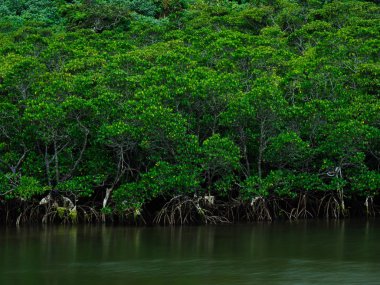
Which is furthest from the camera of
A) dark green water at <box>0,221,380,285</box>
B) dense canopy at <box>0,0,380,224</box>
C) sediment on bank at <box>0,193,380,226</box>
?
sediment on bank at <box>0,193,380,226</box>

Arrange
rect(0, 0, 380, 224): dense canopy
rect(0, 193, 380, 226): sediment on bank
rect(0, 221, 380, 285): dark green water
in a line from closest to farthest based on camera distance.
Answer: rect(0, 221, 380, 285): dark green water, rect(0, 0, 380, 224): dense canopy, rect(0, 193, 380, 226): sediment on bank

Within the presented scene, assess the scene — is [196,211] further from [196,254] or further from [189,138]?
[196,254]

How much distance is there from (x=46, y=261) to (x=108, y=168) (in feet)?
22.6

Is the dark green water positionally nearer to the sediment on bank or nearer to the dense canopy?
the sediment on bank

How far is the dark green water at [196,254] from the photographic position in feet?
43.9

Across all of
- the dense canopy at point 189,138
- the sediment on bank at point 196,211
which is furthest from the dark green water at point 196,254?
the dense canopy at point 189,138

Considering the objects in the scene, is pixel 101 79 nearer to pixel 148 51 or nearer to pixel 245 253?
pixel 148 51

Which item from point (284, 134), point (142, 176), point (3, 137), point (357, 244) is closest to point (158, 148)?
point (142, 176)

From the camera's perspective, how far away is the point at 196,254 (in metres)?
16.1

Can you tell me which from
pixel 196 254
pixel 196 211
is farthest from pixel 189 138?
pixel 196 254

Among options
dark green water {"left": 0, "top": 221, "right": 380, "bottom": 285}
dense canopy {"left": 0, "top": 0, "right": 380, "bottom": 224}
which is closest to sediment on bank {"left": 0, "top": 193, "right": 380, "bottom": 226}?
dense canopy {"left": 0, "top": 0, "right": 380, "bottom": 224}

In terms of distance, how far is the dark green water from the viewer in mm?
13375

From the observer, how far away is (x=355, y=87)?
23516 millimetres

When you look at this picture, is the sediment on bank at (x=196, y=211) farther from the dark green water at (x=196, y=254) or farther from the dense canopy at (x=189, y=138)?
the dark green water at (x=196, y=254)
